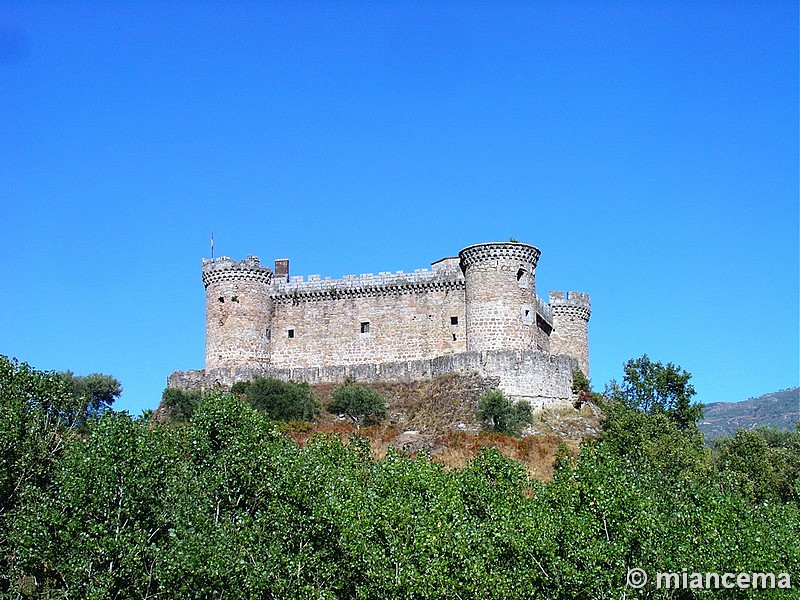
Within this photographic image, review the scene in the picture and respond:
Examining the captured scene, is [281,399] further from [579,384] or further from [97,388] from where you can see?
[97,388]

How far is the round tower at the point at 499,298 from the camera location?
64.1 m

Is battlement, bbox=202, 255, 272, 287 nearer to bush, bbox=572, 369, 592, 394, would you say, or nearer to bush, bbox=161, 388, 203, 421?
bush, bbox=161, 388, 203, 421

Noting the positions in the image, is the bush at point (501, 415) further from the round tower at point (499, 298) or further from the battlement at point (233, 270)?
the battlement at point (233, 270)

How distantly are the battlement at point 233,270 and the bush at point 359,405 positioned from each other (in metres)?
10.4

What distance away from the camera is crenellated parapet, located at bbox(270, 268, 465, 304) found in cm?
6719

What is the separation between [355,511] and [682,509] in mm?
10976

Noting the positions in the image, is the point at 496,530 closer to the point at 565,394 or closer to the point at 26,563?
the point at 26,563

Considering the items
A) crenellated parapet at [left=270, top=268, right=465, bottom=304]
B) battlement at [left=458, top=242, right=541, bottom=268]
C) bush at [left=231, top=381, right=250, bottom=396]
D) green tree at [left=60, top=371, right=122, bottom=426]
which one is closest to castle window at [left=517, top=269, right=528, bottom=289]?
battlement at [left=458, top=242, right=541, bottom=268]

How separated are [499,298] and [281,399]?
45.4ft

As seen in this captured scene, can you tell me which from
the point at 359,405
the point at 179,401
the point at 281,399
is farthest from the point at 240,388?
the point at 359,405

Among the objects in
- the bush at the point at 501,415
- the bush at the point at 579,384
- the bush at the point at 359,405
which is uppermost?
the bush at the point at 579,384

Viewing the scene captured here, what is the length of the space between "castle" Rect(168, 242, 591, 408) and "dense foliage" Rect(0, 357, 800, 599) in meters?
24.7

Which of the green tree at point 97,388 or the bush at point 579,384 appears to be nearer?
the bush at point 579,384

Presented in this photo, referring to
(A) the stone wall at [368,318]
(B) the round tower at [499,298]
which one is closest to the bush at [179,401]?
(A) the stone wall at [368,318]
